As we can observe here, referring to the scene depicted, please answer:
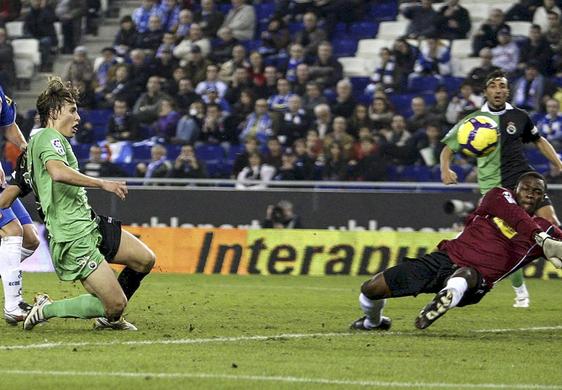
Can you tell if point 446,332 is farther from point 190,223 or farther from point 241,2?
point 241,2

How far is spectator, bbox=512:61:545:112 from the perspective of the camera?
20.8m

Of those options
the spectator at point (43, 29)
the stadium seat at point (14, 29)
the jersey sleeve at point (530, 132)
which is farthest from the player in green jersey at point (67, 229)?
the stadium seat at point (14, 29)

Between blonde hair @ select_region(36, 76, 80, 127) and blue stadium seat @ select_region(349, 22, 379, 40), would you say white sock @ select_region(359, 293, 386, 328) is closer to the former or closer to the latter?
blonde hair @ select_region(36, 76, 80, 127)

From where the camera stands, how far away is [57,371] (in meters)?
7.68

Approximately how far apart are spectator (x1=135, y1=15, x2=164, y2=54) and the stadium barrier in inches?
269

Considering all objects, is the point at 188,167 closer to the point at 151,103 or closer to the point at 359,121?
the point at 151,103

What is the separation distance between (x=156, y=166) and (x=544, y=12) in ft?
→ 23.1

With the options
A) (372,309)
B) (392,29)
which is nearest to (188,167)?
(392,29)

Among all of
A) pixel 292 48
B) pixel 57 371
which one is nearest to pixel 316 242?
pixel 292 48

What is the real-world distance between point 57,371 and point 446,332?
12.5 feet

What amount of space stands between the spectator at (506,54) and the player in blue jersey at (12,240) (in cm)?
1190

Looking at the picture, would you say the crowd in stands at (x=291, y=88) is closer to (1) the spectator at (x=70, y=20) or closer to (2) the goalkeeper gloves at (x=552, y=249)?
(1) the spectator at (x=70, y=20)

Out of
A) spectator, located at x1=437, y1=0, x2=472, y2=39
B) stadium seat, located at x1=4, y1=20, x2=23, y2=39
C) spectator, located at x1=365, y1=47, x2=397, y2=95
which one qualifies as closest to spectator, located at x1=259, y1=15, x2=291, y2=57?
spectator, located at x1=365, y1=47, x2=397, y2=95

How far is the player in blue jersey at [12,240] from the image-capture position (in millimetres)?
10586
